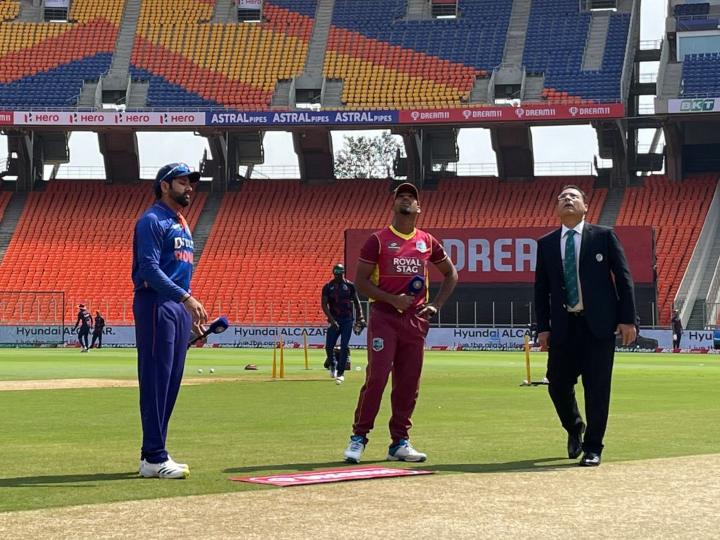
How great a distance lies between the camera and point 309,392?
22281 millimetres

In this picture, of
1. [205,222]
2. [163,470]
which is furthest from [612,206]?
[163,470]

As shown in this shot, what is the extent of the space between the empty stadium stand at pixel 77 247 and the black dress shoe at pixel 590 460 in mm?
47619

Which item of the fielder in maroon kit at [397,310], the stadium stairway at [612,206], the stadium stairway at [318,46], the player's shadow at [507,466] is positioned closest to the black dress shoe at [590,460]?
the player's shadow at [507,466]

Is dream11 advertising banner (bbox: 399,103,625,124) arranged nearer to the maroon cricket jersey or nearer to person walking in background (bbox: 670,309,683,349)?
person walking in background (bbox: 670,309,683,349)

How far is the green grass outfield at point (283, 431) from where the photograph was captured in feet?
32.8

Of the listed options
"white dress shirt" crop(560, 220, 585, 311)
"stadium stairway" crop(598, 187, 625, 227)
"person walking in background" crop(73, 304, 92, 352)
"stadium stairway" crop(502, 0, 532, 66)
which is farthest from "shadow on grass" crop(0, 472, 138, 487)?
"stadium stairway" crop(502, 0, 532, 66)

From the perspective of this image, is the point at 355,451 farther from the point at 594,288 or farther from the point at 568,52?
the point at 568,52

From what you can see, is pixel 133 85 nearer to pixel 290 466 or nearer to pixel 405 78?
pixel 405 78

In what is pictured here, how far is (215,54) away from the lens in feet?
223

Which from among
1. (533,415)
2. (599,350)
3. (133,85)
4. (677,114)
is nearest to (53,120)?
(133,85)

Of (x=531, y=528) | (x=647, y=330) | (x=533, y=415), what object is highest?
(x=531, y=528)

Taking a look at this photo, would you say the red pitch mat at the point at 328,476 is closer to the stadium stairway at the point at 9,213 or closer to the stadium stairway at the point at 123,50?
the stadium stairway at the point at 9,213

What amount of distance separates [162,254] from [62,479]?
6.00ft

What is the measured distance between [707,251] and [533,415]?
41.9m
